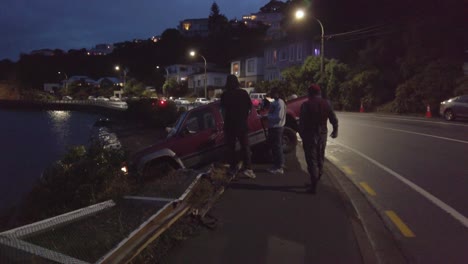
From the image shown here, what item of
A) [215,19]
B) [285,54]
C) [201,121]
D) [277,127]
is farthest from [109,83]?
[277,127]

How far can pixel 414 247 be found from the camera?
5207 millimetres

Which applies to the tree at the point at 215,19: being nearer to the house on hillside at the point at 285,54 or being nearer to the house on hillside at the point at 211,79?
the house on hillside at the point at 211,79

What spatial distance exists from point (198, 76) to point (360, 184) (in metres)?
76.9

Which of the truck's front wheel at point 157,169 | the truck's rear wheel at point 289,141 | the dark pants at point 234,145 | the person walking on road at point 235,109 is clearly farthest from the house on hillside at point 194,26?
the person walking on road at point 235,109

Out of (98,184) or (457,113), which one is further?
(457,113)

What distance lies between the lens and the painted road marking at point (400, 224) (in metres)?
5.69

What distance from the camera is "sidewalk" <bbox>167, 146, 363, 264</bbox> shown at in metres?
4.77

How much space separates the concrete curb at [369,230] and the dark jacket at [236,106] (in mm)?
2158

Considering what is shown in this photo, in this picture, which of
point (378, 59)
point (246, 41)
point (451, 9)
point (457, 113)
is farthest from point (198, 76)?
point (457, 113)

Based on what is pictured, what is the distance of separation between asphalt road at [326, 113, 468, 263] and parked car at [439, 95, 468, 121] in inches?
304

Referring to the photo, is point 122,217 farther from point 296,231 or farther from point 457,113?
point 457,113

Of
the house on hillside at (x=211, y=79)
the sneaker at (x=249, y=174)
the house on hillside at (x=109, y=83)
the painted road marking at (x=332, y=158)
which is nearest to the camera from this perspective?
the sneaker at (x=249, y=174)

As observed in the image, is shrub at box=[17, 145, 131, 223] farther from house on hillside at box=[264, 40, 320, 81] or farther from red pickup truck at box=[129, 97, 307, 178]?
house on hillside at box=[264, 40, 320, 81]

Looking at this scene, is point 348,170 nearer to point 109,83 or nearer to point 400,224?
point 400,224
